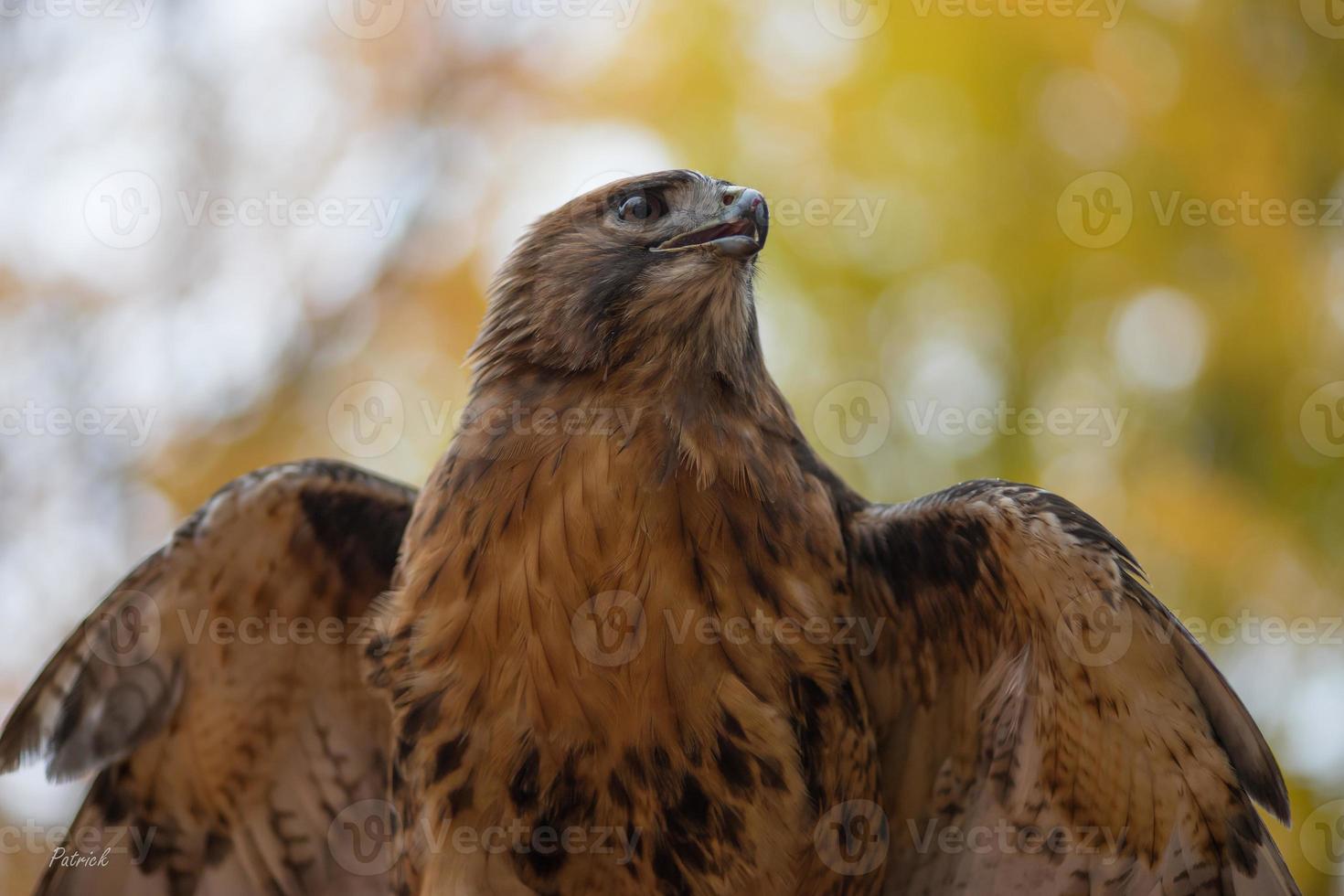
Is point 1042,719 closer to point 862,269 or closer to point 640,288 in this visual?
point 640,288

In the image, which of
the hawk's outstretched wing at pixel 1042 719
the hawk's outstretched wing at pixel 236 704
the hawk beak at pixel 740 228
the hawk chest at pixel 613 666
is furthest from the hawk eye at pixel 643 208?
the hawk's outstretched wing at pixel 236 704

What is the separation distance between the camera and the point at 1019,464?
6.49 meters

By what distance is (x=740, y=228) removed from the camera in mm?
3111

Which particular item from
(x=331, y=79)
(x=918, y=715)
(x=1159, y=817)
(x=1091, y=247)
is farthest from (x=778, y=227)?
(x=1159, y=817)

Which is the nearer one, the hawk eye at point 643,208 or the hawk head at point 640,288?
the hawk head at point 640,288

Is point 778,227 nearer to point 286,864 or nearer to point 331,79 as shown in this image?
point 331,79

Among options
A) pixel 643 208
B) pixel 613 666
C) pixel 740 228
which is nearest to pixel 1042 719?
pixel 613 666

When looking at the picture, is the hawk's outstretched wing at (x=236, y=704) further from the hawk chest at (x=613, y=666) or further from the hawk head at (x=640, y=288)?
the hawk head at (x=640, y=288)

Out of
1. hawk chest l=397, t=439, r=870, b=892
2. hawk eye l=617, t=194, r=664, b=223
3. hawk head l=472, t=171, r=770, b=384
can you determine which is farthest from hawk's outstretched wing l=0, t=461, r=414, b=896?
hawk eye l=617, t=194, r=664, b=223

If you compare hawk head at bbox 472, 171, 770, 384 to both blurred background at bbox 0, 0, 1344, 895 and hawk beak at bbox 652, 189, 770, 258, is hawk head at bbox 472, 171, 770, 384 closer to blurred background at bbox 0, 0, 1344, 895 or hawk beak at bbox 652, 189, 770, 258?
hawk beak at bbox 652, 189, 770, 258

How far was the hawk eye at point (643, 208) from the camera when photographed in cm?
333

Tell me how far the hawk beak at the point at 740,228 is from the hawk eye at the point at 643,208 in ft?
0.71

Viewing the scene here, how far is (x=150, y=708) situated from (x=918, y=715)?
2563mm

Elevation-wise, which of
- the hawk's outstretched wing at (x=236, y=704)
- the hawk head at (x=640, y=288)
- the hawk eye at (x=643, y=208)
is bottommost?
the hawk's outstretched wing at (x=236, y=704)
